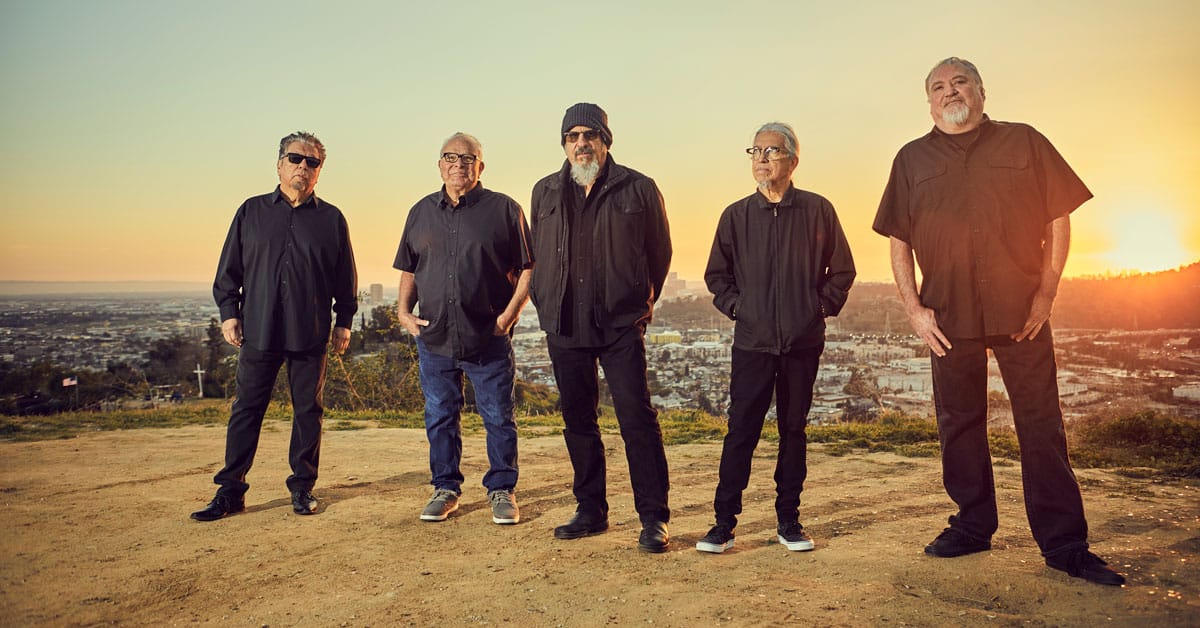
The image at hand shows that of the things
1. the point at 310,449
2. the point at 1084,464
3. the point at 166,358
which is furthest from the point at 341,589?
the point at 166,358

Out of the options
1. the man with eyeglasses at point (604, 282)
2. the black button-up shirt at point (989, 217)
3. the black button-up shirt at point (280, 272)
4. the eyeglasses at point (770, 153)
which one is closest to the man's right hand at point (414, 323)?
the black button-up shirt at point (280, 272)

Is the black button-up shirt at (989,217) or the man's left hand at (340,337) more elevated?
the black button-up shirt at (989,217)

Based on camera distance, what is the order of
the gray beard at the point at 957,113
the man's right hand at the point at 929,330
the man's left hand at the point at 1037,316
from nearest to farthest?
the man's left hand at the point at 1037,316 → the gray beard at the point at 957,113 → the man's right hand at the point at 929,330

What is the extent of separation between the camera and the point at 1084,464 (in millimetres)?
6598

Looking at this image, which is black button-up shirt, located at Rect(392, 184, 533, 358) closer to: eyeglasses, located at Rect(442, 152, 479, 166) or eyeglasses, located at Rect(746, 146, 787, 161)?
eyeglasses, located at Rect(442, 152, 479, 166)

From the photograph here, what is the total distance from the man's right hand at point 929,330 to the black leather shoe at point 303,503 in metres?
4.07

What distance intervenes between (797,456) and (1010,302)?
52.4 inches

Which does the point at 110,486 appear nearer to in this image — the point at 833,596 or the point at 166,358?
the point at 833,596

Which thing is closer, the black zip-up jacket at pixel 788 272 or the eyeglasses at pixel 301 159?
the black zip-up jacket at pixel 788 272

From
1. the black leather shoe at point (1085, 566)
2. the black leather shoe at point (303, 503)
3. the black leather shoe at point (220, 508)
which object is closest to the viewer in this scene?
the black leather shoe at point (1085, 566)

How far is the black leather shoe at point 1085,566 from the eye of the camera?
3598 millimetres

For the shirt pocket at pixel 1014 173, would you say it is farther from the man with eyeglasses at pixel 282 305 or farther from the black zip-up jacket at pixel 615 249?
the man with eyeglasses at pixel 282 305

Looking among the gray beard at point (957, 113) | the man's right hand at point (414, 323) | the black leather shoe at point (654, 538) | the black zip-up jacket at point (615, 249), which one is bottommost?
the black leather shoe at point (654, 538)

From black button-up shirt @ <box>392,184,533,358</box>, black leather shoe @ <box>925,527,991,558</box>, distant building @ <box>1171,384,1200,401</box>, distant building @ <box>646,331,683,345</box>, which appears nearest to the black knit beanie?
black button-up shirt @ <box>392,184,533,358</box>
